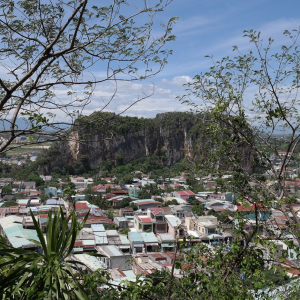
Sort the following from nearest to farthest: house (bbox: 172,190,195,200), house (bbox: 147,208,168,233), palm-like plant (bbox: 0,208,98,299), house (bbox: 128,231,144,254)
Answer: palm-like plant (bbox: 0,208,98,299) → house (bbox: 128,231,144,254) → house (bbox: 147,208,168,233) → house (bbox: 172,190,195,200)

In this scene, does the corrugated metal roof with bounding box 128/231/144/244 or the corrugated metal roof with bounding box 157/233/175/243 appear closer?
the corrugated metal roof with bounding box 128/231/144/244

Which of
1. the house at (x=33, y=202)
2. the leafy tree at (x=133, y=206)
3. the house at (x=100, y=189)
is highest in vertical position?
the house at (x=100, y=189)

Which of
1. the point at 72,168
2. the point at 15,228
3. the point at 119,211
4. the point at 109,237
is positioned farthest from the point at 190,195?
the point at 72,168

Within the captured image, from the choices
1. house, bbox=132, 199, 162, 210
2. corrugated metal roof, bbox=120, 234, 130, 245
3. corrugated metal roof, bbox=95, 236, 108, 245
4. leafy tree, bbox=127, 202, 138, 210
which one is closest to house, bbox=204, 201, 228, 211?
house, bbox=132, 199, 162, 210

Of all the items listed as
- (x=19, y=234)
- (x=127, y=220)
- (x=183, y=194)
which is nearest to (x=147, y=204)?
(x=127, y=220)

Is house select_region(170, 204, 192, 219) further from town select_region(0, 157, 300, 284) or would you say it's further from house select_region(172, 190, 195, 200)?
house select_region(172, 190, 195, 200)

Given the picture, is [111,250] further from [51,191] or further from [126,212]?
[51,191]

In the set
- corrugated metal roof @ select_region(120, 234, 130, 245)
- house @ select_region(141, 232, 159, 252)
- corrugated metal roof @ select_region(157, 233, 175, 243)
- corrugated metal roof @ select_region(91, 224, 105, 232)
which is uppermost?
corrugated metal roof @ select_region(91, 224, 105, 232)

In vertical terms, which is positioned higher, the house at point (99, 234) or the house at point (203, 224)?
the house at point (99, 234)

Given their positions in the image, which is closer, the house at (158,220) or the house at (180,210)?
the house at (158,220)

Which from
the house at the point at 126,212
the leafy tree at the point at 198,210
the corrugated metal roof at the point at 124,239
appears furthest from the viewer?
the house at the point at 126,212

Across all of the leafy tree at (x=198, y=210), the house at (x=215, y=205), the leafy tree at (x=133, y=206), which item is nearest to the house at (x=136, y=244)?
the leafy tree at (x=198, y=210)

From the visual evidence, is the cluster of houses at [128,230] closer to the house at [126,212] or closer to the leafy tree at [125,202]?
the house at [126,212]

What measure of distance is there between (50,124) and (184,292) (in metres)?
1.29
